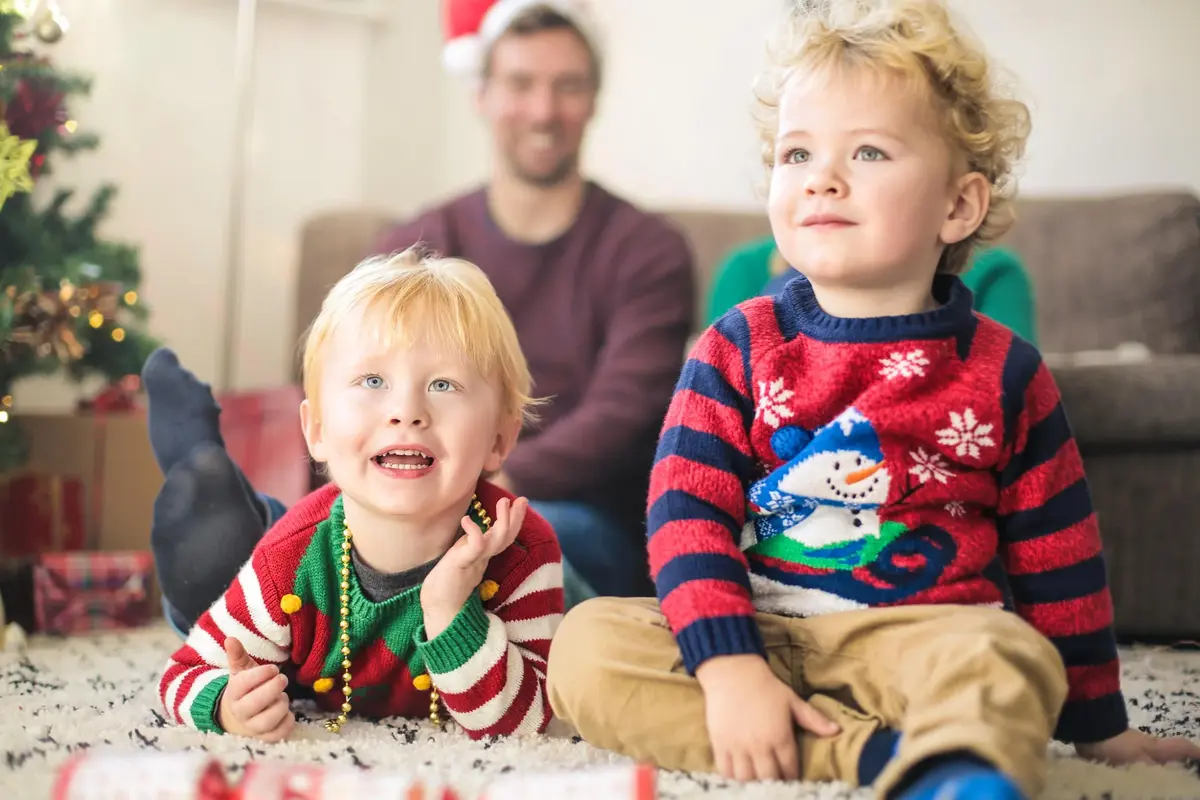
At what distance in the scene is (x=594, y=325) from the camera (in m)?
1.71

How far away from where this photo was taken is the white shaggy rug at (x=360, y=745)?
0.87 metres

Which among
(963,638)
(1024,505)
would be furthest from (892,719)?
(1024,505)

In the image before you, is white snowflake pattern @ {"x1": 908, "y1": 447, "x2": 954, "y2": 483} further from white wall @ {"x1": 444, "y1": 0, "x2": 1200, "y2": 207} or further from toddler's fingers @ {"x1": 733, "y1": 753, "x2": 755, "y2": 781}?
white wall @ {"x1": 444, "y1": 0, "x2": 1200, "y2": 207}

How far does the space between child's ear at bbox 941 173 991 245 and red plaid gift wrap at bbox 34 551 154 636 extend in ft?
4.27

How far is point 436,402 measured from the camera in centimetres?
107

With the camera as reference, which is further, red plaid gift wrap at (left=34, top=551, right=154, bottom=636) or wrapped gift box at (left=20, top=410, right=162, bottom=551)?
wrapped gift box at (left=20, top=410, right=162, bottom=551)

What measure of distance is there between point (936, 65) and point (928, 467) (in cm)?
34

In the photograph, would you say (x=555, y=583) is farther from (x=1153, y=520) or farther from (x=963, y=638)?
(x=1153, y=520)

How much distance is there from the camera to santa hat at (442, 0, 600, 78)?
5.75 ft

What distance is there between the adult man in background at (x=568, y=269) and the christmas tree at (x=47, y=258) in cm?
48

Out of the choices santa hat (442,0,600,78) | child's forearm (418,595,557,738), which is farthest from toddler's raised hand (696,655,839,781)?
santa hat (442,0,600,78)

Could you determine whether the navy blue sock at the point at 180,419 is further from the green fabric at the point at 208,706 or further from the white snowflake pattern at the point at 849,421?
the white snowflake pattern at the point at 849,421

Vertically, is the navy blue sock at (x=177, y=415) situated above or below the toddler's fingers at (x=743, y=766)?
above

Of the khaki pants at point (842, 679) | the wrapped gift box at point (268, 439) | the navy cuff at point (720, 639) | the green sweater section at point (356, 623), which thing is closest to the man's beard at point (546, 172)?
the wrapped gift box at point (268, 439)
